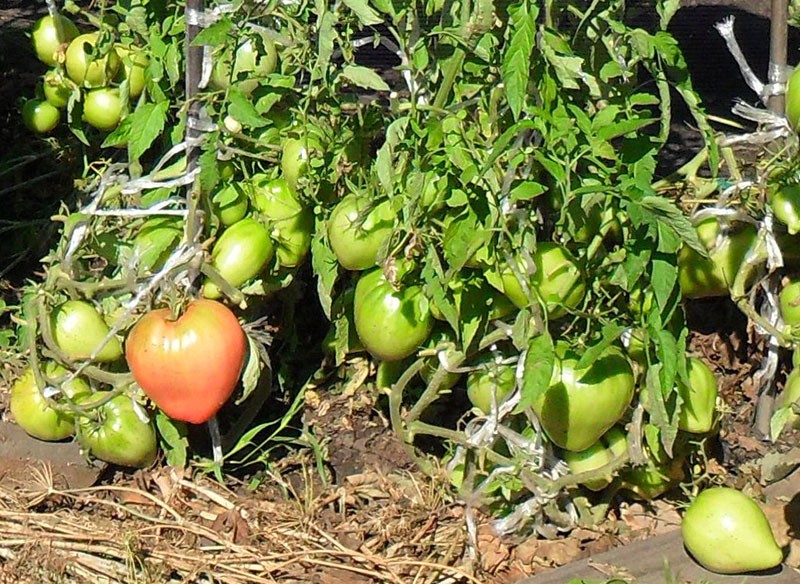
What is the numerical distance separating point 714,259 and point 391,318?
64 cm

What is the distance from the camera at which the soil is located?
81.8 inches

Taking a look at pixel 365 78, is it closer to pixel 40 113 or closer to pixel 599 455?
pixel 599 455

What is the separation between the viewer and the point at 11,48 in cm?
356

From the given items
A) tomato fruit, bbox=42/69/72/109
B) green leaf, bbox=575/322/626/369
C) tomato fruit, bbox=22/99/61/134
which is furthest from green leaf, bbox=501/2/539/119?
tomato fruit, bbox=22/99/61/134

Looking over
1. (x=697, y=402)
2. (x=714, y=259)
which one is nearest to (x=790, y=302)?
(x=714, y=259)

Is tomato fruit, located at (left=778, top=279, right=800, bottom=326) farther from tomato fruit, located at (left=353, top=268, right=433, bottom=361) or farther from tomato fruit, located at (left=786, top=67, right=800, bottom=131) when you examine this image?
tomato fruit, located at (left=353, top=268, right=433, bottom=361)

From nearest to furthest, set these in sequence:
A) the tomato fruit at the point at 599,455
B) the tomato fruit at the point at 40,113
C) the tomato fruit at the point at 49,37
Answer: the tomato fruit at the point at 599,455, the tomato fruit at the point at 49,37, the tomato fruit at the point at 40,113

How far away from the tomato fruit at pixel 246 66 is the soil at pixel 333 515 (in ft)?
2.33

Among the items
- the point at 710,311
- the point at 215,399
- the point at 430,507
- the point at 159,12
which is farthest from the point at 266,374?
the point at 710,311

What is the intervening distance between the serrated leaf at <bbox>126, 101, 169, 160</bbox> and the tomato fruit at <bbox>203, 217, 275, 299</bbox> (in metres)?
0.24

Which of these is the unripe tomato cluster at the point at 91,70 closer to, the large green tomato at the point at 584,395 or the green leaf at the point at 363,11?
the green leaf at the point at 363,11

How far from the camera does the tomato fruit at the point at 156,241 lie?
216cm

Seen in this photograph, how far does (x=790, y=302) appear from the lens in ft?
6.83

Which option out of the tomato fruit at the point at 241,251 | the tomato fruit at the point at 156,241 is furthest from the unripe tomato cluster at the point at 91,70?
the tomato fruit at the point at 241,251
